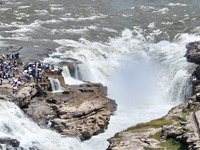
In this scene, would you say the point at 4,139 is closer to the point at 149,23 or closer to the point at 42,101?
the point at 42,101

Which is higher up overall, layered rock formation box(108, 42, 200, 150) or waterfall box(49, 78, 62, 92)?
waterfall box(49, 78, 62, 92)

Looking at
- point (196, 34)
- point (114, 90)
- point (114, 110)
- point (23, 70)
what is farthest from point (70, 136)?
point (196, 34)

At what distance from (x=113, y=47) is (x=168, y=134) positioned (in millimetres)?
35374

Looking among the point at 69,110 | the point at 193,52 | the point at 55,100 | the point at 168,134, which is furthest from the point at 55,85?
the point at 193,52

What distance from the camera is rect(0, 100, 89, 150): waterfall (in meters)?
32.1

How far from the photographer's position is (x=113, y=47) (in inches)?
2502

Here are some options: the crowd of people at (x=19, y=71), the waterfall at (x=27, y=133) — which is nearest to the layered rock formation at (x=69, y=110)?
the waterfall at (x=27, y=133)

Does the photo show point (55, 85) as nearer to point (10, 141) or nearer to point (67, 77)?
point (67, 77)

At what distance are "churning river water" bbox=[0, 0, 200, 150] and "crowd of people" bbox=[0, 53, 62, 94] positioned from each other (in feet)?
11.4

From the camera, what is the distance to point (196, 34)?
6644cm

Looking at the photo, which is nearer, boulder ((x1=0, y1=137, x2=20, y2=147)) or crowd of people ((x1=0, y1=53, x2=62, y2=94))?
boulder ((x1=0, y1=137, x2=20, y2=147))

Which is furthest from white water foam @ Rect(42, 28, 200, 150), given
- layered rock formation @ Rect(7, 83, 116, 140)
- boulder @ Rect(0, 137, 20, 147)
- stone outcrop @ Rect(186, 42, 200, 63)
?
boulder @ Rect(0, 137, 20, 147)

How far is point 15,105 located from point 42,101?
176 inches

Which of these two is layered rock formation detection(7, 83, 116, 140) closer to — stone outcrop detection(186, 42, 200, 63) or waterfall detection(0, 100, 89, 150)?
waterfall detection(0, 100, 89, 150)
